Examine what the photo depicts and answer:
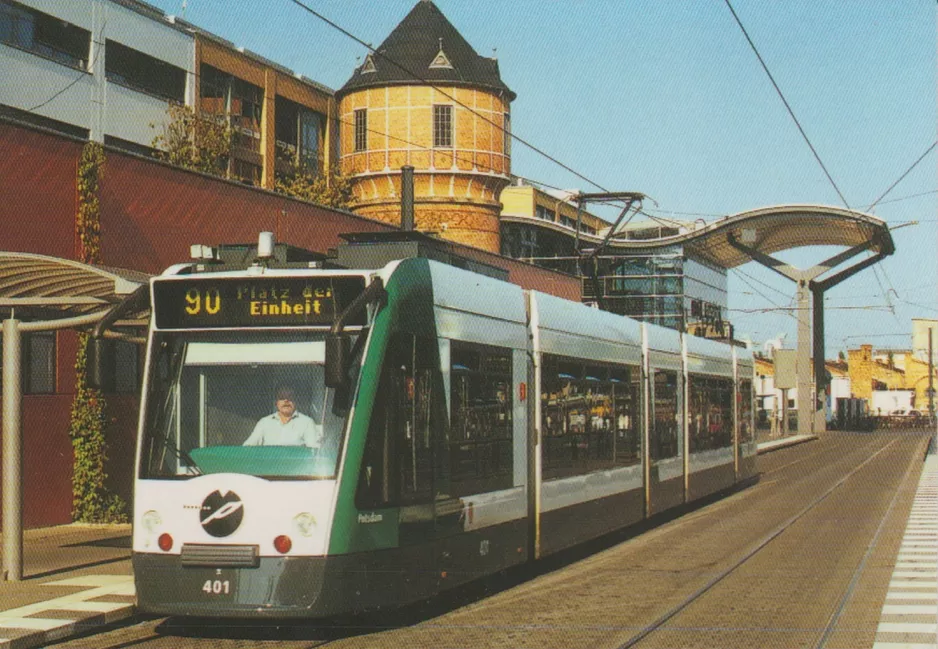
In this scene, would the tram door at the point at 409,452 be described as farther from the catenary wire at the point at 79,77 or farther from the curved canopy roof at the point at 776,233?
the curved canopy roof at the point at 776,233

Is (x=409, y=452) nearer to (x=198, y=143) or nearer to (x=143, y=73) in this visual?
(x=198, y=143)

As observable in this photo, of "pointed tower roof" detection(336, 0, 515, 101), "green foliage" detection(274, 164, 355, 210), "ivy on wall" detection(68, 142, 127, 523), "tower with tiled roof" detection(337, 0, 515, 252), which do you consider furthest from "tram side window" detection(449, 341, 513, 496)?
"pointed tower roof" detection(336, 0, 515, 101)

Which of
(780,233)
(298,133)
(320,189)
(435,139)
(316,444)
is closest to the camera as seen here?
(316,444)

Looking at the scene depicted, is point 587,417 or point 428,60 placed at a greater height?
point 428,60

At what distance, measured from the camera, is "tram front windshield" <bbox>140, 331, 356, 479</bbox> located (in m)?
10.6

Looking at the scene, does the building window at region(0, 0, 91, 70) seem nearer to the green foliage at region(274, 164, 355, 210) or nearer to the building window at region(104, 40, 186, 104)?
the building window at region(104, 40, 186, 104)

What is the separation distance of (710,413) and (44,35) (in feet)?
84.5

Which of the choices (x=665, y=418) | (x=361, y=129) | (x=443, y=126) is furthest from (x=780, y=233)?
(x=665, y=418)

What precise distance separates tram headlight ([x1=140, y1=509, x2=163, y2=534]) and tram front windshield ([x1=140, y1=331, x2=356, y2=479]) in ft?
1.00

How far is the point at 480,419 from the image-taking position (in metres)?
13.0

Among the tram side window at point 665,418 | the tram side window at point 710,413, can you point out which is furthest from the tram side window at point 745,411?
the tram side window at point 665,418

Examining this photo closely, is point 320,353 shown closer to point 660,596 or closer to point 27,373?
point 660,596

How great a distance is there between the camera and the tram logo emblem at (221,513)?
10.5 m

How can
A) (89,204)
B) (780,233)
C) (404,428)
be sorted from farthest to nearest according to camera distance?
(780,233) < (89,204) < (404,428)
